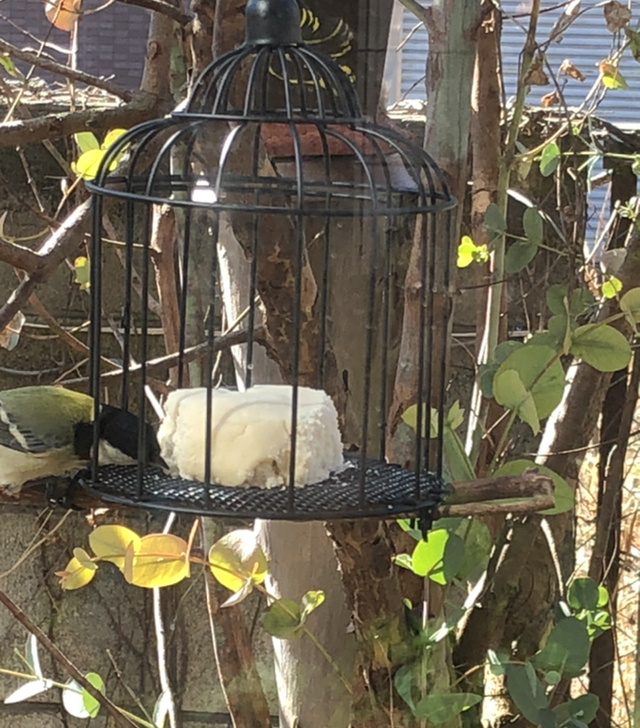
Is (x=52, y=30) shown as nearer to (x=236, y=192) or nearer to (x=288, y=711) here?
(x=236, y=192)

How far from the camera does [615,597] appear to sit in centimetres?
130

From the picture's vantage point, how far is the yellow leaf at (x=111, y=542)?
2.40 feet

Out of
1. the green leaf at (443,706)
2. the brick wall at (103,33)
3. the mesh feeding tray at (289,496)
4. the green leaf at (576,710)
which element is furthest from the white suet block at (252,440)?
the brick wall at (103,33)

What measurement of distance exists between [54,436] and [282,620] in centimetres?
25

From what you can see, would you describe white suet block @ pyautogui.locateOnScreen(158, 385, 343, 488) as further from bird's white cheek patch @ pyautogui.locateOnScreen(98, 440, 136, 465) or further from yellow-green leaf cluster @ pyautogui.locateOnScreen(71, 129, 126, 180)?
yellow-green leaf cluster @ pyautogui.locateOnScreen(71, 129, 126, 180)

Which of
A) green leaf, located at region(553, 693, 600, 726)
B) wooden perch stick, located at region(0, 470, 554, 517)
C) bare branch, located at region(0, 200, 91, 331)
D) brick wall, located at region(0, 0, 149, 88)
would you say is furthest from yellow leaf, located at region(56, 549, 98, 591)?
brick wall, located at region(0, 0, 149, 88)

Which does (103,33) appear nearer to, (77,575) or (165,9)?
(165,9)

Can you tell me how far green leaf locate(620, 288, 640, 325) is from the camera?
2.64 ft

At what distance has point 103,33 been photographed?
46.9 inches

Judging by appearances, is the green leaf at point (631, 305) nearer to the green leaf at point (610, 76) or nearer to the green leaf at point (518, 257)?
the green leaf at point (518, 257)

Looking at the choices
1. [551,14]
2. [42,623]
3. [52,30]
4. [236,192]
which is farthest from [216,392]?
[42,623]

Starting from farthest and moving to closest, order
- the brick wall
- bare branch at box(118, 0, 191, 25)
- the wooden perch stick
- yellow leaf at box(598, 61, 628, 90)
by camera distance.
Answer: the brick wall, yellow leaf at box(598, 61, 628, 90), bare branch at box(118, 0, 191, 25), the wooden perch stick

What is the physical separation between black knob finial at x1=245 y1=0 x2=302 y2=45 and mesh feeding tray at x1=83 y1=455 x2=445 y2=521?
281 millimetres

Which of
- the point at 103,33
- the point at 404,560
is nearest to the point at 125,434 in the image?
the point at 404,560
